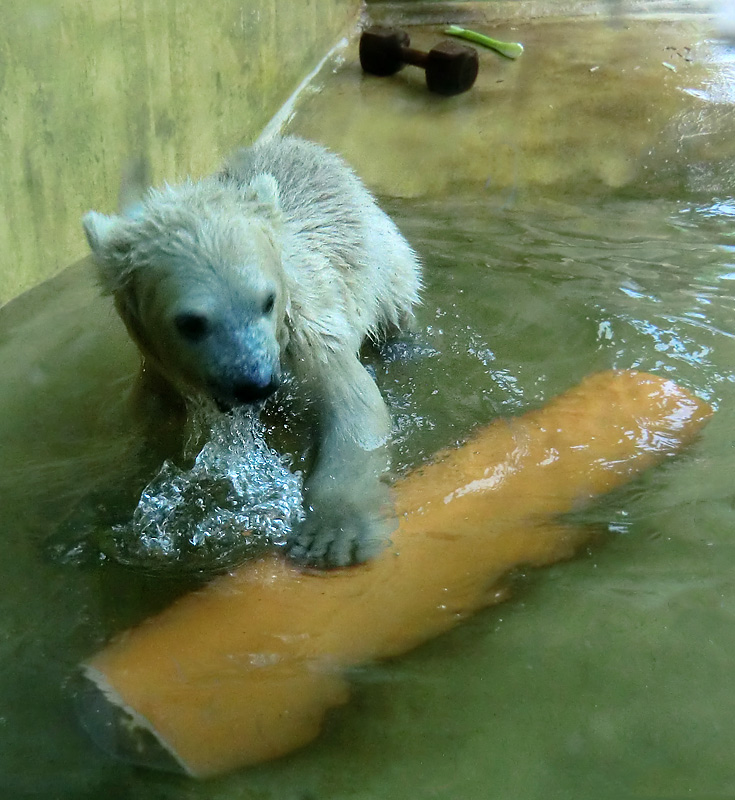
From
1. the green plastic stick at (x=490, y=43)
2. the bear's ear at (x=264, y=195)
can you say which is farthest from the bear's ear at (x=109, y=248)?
the green plastic stick at (x=490, y=43)

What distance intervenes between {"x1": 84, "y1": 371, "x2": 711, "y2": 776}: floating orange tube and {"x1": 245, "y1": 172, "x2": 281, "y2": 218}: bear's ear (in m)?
0.95

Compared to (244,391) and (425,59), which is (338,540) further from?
(425,59)

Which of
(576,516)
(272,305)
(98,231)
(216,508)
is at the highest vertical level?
(98,231)

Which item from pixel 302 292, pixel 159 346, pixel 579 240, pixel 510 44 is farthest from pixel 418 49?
pixel 159 346

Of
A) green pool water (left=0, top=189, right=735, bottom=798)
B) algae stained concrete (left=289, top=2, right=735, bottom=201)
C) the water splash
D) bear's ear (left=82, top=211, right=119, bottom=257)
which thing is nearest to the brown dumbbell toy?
algae stained concrete (left=289, top=2, right=735, bottom=201)

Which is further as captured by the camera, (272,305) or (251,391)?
(272,305)

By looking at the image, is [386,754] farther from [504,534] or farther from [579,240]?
[579,240]

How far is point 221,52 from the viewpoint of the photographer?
508 centimetres

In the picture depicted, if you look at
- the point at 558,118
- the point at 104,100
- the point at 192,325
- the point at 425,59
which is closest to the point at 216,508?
the point at 192,325

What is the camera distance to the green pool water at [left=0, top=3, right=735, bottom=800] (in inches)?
68.8

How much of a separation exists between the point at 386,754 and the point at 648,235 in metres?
3.52

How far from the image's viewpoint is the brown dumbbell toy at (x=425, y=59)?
5629mm

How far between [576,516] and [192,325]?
3.88 ft

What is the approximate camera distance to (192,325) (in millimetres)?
2412
